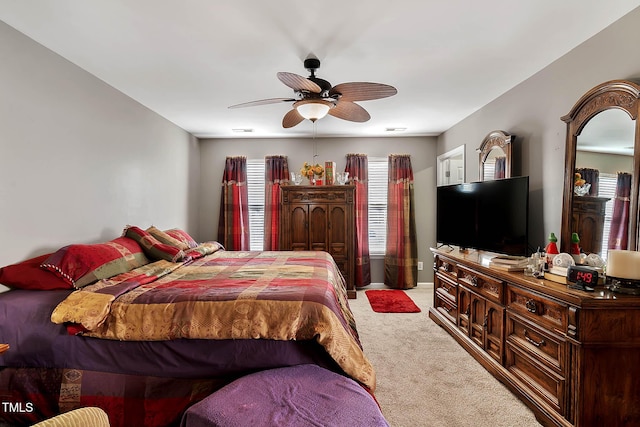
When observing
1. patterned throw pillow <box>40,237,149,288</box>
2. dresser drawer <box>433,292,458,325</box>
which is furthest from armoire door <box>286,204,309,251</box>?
patterned throw pillow <box>40,237,149,288</box>

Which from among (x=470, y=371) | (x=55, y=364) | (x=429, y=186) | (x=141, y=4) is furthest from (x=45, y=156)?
(x=429, y=186)

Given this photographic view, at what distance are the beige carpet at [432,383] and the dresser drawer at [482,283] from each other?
613mm

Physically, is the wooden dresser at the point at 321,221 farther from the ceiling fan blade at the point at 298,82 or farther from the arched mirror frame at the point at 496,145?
the ceiling fan blade at the point at 298,82

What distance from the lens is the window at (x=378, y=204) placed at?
18.0ft

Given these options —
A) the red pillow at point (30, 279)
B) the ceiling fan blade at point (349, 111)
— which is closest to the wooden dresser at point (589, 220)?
the ceiling fan blade at point (349, 111)

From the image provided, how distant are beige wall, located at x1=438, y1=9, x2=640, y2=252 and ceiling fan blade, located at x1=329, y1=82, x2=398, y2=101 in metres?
1.43

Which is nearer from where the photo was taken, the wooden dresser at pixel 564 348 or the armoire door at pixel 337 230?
the wooden dresser at pixel 564 348

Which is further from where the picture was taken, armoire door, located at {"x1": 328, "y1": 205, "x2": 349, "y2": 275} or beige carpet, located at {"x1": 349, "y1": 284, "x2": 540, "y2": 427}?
armoire door, located at {"x1": 328, "y1": 205, "x2": 349, "y2": 275}

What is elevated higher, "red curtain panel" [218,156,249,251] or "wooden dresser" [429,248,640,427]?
"red curtain panel" [218,156,249,251]

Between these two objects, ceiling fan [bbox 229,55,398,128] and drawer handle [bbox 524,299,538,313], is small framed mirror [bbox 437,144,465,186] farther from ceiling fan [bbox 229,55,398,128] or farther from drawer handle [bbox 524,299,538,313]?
drawer handle [bbox 524,299,538,313]

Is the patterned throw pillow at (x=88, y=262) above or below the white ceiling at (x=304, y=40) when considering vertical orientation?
below

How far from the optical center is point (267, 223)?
17.9ft

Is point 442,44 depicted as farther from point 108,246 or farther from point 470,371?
point 108,246

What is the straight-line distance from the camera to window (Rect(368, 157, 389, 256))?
216 inches
